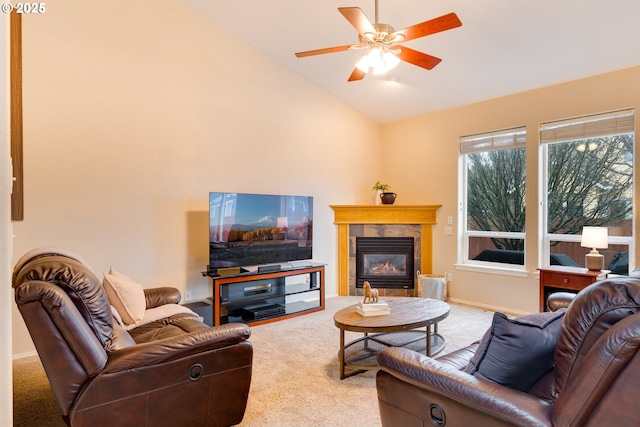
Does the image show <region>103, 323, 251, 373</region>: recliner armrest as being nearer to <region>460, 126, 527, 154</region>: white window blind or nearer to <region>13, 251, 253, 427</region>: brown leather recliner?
<region>13, 251, 253, 427</region>: brown leather recliner

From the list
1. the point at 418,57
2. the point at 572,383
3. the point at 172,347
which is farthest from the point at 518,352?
the point at 418,57

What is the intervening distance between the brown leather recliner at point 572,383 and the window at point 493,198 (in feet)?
12.0

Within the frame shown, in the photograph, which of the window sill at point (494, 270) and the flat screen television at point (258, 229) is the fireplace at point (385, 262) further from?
the flat screen television at point (258, 229)

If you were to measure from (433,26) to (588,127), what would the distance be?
2841mm

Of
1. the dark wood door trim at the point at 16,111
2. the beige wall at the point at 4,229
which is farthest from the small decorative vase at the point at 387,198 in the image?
the beige wall at the point at 4,229

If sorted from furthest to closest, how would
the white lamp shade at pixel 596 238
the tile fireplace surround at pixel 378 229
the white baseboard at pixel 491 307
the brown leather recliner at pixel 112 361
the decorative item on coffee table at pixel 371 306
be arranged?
the tile fireplace surround at pixel 378 229, the white baseboard at pixel 491 307, the white lamp shade at pixel 596 238, the decorative item on coffee table at pixel 371 306, the brown leather recliner at pixel 112 361

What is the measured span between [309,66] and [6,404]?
4536 mm

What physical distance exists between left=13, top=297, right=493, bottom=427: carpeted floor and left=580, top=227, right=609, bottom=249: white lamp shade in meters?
1.36

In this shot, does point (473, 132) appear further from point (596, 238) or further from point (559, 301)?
point (559, 301)

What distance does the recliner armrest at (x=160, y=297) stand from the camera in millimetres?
3119

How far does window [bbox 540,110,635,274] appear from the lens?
386cm

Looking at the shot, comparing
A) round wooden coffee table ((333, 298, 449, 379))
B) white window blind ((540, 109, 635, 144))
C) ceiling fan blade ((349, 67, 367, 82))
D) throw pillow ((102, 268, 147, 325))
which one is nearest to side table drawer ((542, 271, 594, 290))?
round wooden coffee table ((333, 298, 449, 379))

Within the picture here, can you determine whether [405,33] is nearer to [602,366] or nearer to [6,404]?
[602,366]

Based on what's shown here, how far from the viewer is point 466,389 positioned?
1376mm
